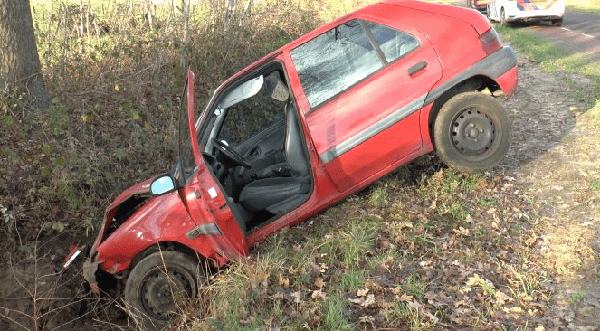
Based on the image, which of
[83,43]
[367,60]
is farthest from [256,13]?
[367,60]

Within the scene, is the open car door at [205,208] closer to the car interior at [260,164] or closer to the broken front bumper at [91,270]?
the car interior at [260,164]

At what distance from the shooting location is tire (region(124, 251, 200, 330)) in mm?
5102

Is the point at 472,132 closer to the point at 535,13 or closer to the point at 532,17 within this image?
the point at 535,13

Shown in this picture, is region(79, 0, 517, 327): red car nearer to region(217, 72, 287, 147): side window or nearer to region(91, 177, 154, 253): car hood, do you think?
region(91, 177, 154, 253): car hood

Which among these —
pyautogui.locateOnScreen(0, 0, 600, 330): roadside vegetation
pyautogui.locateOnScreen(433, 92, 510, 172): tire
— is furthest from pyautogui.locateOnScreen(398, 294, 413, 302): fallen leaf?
pyautogui.locateOnScreen(433, 92, 510, 172): tire

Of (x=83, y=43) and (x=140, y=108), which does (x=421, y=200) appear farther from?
(x=83, y=43)

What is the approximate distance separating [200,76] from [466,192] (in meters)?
5.32

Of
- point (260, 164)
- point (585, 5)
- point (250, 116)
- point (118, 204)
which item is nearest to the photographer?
point (118, 204)

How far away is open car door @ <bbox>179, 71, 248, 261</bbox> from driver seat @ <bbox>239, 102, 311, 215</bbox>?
2.27 feet

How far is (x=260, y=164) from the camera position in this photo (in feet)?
21.6

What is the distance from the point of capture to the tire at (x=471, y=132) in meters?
5.86

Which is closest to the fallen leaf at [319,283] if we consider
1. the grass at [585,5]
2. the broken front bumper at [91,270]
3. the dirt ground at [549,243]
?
the dirt ground at [549,243]

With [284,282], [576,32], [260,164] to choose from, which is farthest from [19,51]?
[576,32]

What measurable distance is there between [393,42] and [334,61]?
0.59m
